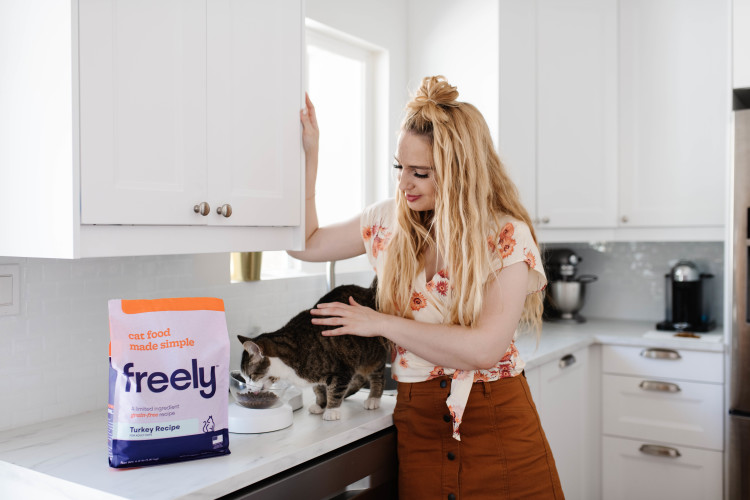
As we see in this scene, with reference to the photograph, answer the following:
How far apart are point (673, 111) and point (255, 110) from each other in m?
2.03

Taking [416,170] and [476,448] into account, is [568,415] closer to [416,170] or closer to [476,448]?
[476,448]

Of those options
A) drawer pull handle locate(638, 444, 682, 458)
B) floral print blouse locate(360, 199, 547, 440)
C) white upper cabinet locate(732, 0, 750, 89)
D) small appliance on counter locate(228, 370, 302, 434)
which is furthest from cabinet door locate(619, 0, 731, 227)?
small appliance on counter locate(228, 370, 302, 434)

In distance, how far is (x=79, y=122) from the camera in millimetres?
1222

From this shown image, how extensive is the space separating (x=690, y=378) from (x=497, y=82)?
140cm

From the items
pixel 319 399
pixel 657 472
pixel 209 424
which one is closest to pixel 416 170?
pixel 319 399

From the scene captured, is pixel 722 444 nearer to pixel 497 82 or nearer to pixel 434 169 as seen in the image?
pixel 497 82

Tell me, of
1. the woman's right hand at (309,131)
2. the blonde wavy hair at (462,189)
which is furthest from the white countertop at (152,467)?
the woman's right hand at (309,131)

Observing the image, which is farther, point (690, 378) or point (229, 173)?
point (690, 378)

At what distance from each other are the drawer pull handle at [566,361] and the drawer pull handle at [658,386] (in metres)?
0.34

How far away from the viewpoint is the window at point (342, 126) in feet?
8.61

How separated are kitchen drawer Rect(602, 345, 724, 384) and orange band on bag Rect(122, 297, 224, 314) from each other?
2015 millimetres

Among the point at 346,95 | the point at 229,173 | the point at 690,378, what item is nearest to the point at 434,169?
the point at 229,173

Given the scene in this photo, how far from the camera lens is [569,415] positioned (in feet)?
9.00

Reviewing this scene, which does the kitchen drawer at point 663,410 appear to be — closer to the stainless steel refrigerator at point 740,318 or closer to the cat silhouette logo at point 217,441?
the stainless steel refrigerator at point 740,318
